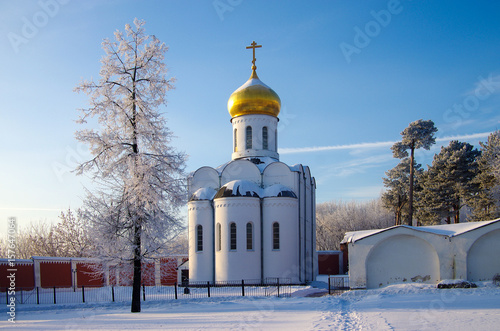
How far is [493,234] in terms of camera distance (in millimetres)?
20328

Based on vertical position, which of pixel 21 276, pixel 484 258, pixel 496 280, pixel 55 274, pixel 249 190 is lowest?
pixel 55 274

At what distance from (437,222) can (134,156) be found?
29.0 meters

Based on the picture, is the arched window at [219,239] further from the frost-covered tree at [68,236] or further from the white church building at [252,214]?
the frost-covered tree at [68,236]

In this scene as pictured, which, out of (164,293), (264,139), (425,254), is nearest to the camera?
(425,254)

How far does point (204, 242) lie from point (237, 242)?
2.18 metres

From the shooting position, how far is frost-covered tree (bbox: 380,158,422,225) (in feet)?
128

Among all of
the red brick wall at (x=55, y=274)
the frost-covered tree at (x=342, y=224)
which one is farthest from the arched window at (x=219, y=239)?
the frost-covered tree at (x=342, y=224)

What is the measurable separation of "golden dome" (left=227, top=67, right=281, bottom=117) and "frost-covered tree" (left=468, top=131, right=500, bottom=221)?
1534 cm

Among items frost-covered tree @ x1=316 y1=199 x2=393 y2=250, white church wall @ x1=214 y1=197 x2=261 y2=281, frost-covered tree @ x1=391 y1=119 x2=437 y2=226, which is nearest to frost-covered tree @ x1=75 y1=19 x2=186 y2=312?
white church wall @ x1=214 y1=197 x2=261 y2=281

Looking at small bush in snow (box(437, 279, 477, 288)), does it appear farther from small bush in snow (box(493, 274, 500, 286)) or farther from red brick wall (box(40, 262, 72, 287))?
red brick wall (box(40, 262, 72, 287))

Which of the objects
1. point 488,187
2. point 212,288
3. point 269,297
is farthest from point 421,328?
point 488,187

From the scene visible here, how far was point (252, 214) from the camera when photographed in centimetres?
2403

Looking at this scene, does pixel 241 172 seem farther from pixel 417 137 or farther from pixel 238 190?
pixel 417 137

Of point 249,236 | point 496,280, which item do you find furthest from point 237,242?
point 496,280
